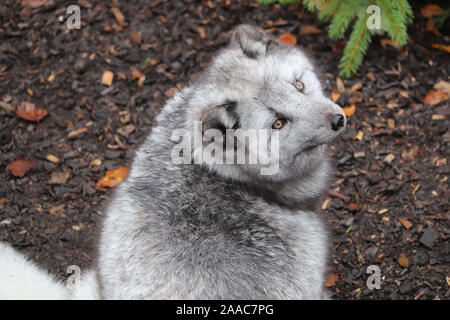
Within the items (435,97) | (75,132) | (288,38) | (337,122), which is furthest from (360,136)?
(75,132)

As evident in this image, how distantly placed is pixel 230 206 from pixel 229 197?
72 millimetres

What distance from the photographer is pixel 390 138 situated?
17.8ft

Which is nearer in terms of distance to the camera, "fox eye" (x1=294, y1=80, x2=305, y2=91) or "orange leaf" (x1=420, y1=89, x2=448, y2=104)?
"fox eye" (x1=294, y1=80, x2=305, y2=91)

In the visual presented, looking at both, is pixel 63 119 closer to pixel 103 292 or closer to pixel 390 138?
pixel 103 292

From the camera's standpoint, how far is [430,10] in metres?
5.95

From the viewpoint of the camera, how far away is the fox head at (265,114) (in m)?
3.75

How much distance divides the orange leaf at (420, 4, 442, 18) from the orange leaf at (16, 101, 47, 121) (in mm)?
4661

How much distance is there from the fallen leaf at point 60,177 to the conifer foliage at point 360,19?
9.37 ft

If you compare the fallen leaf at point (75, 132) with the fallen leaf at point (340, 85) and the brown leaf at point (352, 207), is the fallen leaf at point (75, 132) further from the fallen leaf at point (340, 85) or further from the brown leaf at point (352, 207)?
the brown leaf at point (352, 207)

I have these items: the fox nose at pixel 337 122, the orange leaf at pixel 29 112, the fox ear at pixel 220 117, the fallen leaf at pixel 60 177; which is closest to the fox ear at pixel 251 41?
the fox ear at pixel 220 117

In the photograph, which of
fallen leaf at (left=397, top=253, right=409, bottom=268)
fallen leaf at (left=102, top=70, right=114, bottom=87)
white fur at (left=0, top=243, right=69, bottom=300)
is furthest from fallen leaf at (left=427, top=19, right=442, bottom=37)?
white fur at (left=0, top=243, right=69, bottom=300)

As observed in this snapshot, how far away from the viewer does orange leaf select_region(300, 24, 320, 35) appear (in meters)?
6.16

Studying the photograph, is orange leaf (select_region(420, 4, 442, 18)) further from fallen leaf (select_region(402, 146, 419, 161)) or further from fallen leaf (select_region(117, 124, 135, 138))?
fallen leaf (select_region(117, 124, 135, 138))

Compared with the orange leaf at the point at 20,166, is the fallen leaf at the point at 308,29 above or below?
above
